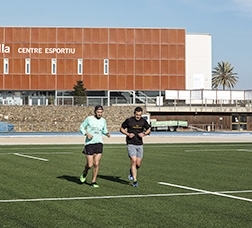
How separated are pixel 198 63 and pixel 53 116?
97.5ft

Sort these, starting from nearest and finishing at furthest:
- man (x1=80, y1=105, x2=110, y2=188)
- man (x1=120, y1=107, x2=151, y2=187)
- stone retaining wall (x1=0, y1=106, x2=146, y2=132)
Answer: man (x1=80, y1=105, x2=110, y2=188) → man (x1=120, y1=107, x2=151, y2=187) → stone retaining wall (x1=0, y1=106, x2=146, y2=132)

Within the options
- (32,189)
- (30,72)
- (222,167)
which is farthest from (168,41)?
(32,189)

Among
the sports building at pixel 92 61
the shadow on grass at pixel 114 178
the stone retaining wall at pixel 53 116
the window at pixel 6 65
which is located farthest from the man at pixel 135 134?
the window at pixel 6 65

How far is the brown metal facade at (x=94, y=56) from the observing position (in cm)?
8719

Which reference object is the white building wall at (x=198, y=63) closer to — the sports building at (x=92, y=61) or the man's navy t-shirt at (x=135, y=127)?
the sports building at (x=92, y=61)

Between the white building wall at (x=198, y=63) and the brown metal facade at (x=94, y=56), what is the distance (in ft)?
7.97

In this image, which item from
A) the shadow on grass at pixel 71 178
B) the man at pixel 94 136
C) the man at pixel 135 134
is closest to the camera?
the man at pixel 94 136

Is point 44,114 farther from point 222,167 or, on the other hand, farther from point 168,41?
point 222,167

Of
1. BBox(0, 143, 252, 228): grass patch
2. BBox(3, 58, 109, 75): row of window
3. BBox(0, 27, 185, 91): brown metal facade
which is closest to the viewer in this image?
BBox(0, 143, 252, 228): grass patch

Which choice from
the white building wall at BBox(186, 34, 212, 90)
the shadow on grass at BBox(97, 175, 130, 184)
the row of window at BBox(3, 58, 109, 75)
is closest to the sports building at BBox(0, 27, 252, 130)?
the row of window at BBox(3, 58, 109, 75)

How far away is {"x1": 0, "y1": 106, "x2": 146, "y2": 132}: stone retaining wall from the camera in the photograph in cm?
6731

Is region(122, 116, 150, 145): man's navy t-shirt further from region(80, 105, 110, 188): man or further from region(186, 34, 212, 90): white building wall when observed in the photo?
region(186, 34, 212, 90): white building wall

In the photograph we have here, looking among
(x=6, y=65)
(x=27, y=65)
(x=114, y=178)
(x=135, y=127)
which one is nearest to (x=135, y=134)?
(x=135, y=127)

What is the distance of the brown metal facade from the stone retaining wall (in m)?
15.2
